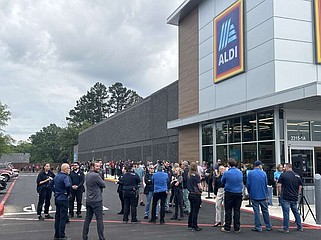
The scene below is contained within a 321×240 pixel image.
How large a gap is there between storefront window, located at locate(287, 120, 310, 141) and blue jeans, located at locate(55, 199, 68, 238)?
1180 cm

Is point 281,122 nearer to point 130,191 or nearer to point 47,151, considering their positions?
point 130,191

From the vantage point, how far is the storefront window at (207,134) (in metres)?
23.7

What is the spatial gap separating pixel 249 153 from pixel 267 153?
4.98 ft

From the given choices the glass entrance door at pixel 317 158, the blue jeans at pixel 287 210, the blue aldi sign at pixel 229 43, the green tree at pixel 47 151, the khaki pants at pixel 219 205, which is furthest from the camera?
the green tree at pixel 47 151

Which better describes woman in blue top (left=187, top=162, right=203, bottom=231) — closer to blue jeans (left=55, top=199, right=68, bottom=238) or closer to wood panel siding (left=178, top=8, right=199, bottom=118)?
blue jeans (left=55, top=199, right=68, bottom=238)

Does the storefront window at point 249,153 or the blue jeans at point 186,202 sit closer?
the blue jeans at point 186,202

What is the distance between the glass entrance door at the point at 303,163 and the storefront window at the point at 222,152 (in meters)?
4.77

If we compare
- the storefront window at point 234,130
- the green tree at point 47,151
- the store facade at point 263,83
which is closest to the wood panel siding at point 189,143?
the store facade at point 263,83

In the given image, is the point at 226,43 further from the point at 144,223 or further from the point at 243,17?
the point at 144,223

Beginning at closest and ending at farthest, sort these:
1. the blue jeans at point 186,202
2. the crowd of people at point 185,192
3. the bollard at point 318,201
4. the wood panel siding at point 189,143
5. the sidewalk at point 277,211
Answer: the crowd of people at point 185,192, the bollard at point 318,201, the sidewalk at point 277,211, the blue jeans at point 186,202, the wood panel siding at point 189,143

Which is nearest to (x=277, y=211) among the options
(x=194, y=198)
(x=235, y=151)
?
(x=194, y=198)

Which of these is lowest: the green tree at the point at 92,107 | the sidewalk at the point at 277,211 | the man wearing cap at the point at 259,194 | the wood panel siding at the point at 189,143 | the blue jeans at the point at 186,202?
the sidewalk at the point at 277,211

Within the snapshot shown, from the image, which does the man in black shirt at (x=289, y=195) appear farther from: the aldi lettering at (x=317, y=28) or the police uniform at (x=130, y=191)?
the aldi lettering at (x=317, y=28)

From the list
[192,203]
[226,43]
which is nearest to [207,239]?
[192,203]
